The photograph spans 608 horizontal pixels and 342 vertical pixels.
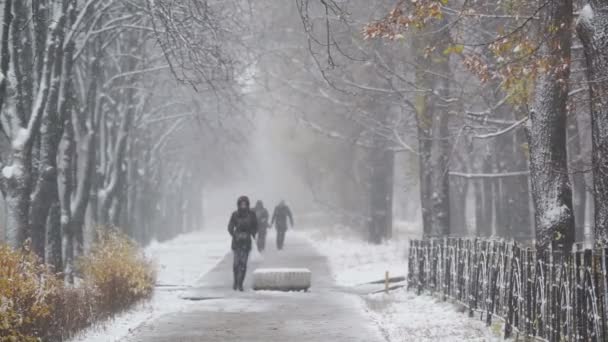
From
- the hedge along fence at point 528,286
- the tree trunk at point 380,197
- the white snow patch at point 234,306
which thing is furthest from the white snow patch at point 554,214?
the tree trunk at point 380,197

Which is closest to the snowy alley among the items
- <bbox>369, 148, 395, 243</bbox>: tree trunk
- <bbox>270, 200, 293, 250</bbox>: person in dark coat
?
<bbox>270, 200, 293, 250</bbox>: person in dark coat

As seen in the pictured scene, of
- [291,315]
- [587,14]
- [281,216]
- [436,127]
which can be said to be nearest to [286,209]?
[281,216]

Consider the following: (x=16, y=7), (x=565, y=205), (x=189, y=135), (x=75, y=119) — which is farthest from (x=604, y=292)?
(x=189, y=135)

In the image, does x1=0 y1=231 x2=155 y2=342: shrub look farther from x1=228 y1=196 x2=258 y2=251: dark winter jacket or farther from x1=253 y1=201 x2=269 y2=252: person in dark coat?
x1=253 y1=201 x2=269 y2=252: person in dark coat

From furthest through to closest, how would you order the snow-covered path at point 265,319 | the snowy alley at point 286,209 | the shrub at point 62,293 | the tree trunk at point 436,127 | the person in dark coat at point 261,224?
the person in dark coat at point 261,224 < the tree trunk at point 436,127 < the snow-covered path at point 265,319 < the snowy alley at point 286,209 < the shrub at point 62,293

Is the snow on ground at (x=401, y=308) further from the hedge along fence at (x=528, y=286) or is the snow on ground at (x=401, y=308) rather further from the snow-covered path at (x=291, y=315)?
the hedge along fence at (x=528, y=286)

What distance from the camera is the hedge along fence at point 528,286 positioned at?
27.7 ft

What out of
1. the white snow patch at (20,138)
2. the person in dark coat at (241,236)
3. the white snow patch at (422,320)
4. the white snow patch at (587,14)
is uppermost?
the white snow patch at (587,14)

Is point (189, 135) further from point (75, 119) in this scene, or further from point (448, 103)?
point (448, 103)

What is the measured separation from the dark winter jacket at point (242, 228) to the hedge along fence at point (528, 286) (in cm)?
426

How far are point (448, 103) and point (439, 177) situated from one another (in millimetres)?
2583

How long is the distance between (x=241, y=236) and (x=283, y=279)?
4.20 feet

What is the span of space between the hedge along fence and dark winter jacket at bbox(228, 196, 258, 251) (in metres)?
4.26

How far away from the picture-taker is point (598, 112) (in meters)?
9.30
